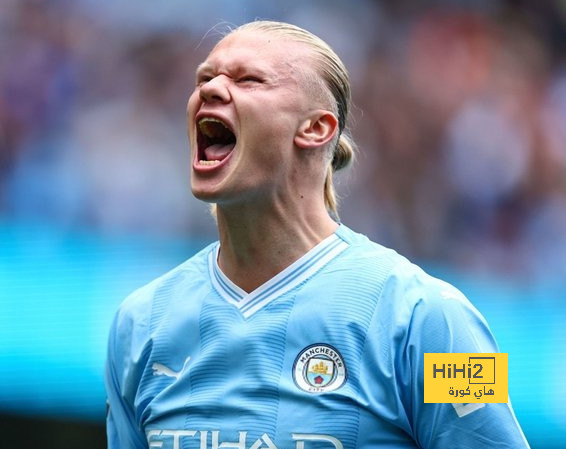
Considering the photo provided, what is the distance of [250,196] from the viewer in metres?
2.77

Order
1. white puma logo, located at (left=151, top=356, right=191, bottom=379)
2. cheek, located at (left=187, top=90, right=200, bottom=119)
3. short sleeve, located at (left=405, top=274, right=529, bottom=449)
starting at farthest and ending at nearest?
cheek, located at (left=187, top=90, right=200, bottom=119) → white puma logo, located at (left=151, top=356, right=191, bottom=379) → short sleeve, located at (left=405, top=274, right=529, bottom=449)

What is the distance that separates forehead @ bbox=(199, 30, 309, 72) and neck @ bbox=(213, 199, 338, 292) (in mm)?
376

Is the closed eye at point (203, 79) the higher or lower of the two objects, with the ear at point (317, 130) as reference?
higher

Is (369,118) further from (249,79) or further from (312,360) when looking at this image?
(312,360)

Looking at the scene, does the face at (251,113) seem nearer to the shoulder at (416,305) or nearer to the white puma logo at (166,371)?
the shoulder at (416,305)

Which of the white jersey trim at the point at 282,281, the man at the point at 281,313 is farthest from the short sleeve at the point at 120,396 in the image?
the white jersey trim at the point at 282,281

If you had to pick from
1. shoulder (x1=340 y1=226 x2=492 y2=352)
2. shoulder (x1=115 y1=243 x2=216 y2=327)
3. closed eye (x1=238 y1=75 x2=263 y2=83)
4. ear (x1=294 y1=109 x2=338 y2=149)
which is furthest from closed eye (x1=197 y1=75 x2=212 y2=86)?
shoulder (x1=340 y1=226 x2=492 y2=352)

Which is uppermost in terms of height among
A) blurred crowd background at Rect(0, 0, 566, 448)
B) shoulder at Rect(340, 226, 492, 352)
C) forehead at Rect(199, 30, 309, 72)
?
blurred crowd background at Rect(0, 0, 566, 448)

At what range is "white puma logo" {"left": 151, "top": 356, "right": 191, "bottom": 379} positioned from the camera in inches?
108

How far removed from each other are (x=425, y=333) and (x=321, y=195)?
58 centimetres

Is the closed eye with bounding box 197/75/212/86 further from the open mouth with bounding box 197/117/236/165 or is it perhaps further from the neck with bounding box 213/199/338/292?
the neck with bounding box 213/199/338/292

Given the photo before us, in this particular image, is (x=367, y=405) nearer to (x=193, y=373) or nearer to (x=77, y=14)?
(x=193, y=373)

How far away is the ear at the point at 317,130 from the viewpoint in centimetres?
283

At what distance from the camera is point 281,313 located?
2.68 metres
